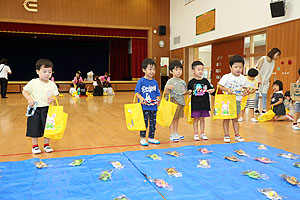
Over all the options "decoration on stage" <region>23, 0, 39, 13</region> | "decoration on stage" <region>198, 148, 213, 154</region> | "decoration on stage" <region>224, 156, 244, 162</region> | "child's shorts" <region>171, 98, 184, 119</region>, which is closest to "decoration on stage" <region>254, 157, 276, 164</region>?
"decoration on stage" <region>224, 156, 244, 162</region>

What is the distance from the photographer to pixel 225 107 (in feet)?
10.7

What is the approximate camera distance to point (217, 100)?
10.9 ft

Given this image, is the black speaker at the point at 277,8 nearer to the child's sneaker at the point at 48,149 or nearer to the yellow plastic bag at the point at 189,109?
the yellow plastic bag at the point at 189,109

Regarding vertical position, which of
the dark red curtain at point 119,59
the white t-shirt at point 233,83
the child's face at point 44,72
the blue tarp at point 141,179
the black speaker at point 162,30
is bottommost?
the blue tarp at point 141,179

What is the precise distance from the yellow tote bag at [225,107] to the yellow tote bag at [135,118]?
3.18ft

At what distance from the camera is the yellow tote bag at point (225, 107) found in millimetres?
3256

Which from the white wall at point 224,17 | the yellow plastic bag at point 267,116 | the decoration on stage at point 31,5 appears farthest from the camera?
the decoration on stage at point 31,5

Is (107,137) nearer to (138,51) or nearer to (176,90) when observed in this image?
(176,90)

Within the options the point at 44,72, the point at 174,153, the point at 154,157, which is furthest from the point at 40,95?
the point at 174,153

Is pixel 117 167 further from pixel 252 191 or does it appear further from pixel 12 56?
pixel 12 56

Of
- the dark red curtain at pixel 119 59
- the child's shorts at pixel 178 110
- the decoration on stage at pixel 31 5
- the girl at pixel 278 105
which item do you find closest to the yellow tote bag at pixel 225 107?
the child's shorts at pixel 178 110

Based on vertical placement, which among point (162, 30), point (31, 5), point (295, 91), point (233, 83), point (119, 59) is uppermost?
point (31, 5)

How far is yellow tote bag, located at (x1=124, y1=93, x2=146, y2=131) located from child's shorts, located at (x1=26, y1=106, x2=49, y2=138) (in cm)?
94

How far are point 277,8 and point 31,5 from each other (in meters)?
10.5
